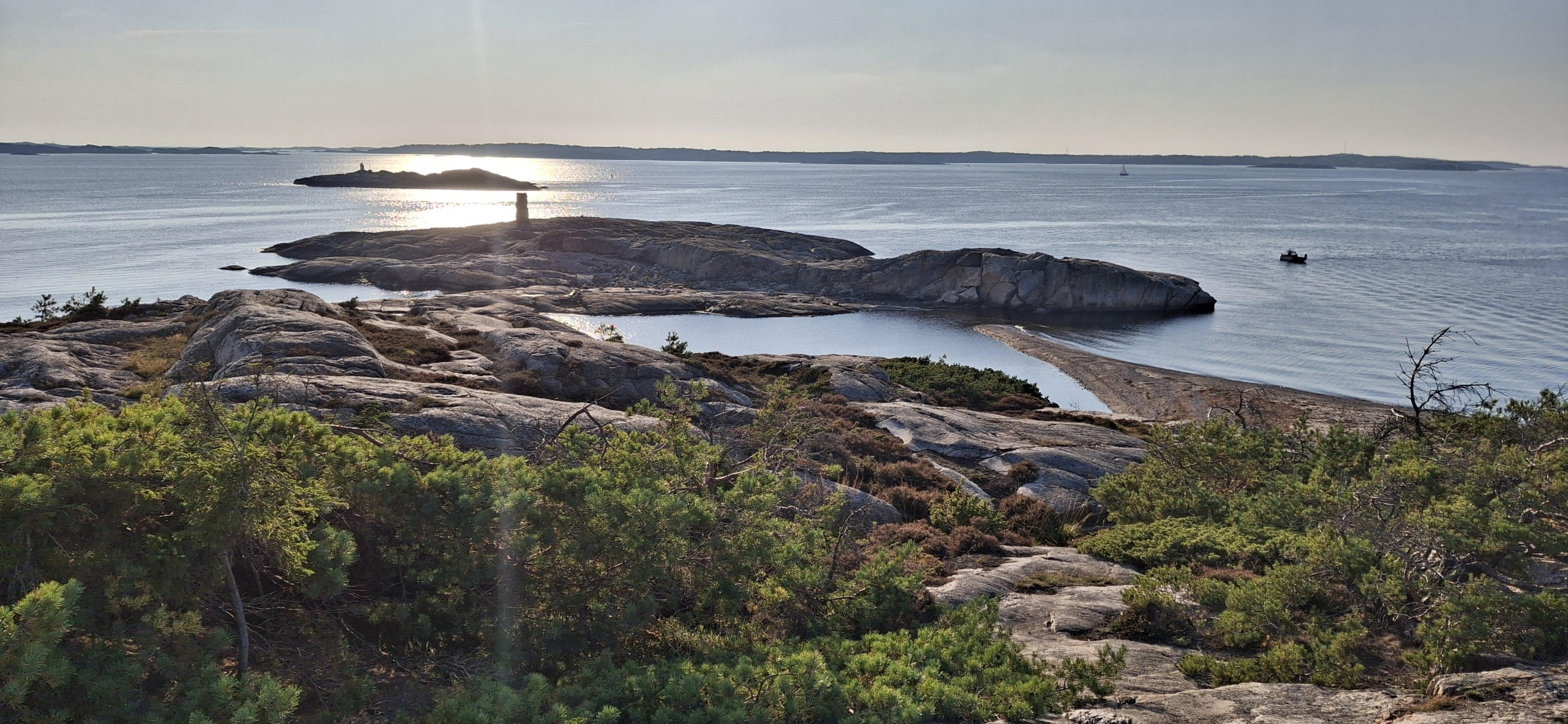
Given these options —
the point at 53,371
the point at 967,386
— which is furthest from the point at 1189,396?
the point at 53,371

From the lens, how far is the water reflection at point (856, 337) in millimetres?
39941

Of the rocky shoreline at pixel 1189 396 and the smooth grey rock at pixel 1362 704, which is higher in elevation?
the smooth grey rock at pixel 1362 704

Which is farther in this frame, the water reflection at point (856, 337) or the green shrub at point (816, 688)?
the water reflection at point (856, 337)

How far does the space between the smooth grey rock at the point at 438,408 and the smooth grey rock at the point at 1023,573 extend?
14.1ft

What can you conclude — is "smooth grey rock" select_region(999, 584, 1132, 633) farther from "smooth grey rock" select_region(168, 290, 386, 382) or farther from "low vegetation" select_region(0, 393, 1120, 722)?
"smooth grey rock" select_region(168, 290, 386, 382)

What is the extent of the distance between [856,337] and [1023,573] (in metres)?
35.2

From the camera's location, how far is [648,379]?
21500 mm

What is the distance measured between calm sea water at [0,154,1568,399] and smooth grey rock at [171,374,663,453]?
2671 centimetres

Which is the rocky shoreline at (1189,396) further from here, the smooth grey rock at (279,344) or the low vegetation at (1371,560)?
the smooth grey rock at (279,344)

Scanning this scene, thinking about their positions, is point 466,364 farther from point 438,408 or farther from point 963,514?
point 963,514

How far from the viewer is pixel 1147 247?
3487 inches

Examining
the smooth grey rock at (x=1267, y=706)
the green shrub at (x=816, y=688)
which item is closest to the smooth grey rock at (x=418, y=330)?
the green shrub at (x=816, y=688)

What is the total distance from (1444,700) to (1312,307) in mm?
55411

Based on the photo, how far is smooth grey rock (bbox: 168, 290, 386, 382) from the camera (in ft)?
51.8
